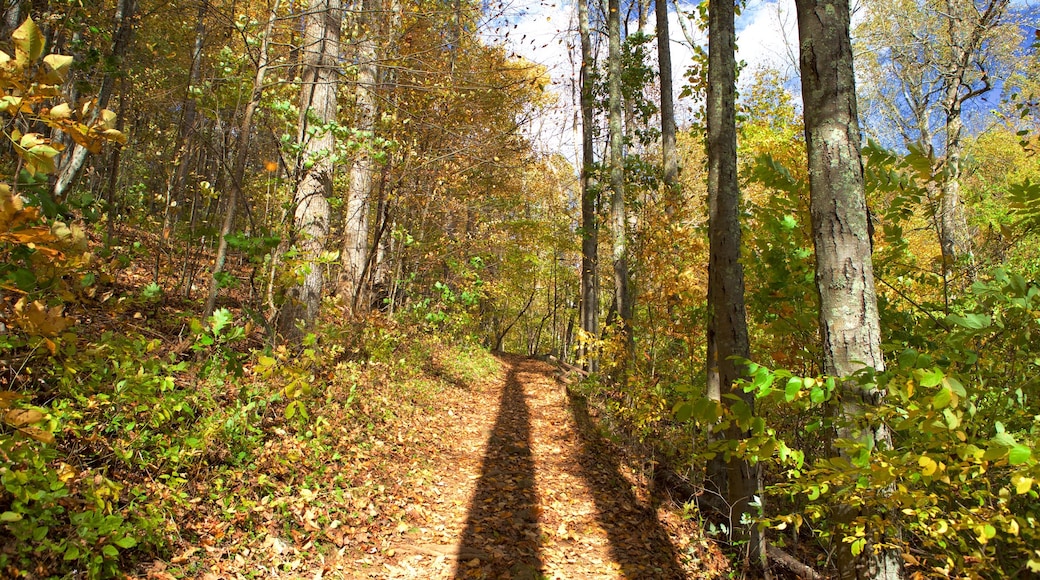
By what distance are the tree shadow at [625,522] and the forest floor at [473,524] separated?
1 cm

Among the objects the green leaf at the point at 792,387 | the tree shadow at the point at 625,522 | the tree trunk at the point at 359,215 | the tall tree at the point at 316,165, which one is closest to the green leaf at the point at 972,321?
the green leaf at the point at 792,387

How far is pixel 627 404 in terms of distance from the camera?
23.1ft

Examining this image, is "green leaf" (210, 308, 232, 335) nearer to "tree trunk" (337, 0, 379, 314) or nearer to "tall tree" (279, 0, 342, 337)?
"tall tree" (279, 0, 342, 337)

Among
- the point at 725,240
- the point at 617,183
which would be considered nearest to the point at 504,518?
the point at 725,240

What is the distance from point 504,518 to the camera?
5.13 metres

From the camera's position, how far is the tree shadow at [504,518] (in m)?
4.23

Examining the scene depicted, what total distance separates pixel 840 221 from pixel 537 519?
13.3ft

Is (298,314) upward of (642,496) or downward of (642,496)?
upward

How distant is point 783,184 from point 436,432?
562cm

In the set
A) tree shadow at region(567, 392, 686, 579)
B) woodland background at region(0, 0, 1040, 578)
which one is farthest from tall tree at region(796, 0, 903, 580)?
tree shadow at region(567, 392, 686, 579)

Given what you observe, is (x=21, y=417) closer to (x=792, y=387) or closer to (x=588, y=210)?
(x=792, y=387)

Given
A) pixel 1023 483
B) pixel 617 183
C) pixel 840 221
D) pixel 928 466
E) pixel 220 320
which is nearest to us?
pixel 1023 483

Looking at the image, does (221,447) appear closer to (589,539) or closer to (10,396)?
(10,396)

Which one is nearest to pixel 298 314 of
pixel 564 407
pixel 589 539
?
pixel 589 539
